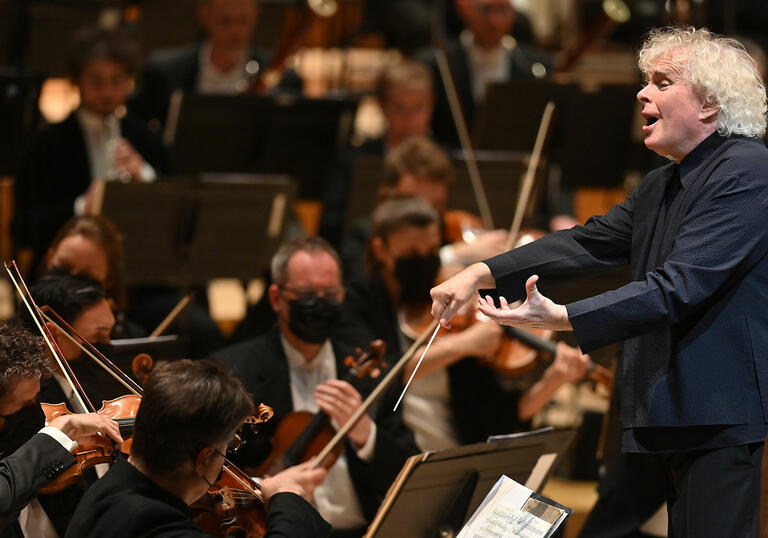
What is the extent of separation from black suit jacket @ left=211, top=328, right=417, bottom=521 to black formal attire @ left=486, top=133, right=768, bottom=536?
2.60 feet

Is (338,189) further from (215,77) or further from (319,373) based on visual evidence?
(319,373)

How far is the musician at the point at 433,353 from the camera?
131 inches

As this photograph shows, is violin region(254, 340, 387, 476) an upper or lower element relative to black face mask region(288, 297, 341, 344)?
lower

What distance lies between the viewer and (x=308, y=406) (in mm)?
3035

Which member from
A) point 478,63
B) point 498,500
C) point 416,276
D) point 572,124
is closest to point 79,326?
point 498,500

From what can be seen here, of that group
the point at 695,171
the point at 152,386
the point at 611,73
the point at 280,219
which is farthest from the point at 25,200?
the point at 611,73

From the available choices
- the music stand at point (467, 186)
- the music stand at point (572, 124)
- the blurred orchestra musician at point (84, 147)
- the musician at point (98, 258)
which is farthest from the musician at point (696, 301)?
the music stand at point (572, 124)

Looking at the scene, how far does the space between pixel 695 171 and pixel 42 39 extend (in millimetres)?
3731

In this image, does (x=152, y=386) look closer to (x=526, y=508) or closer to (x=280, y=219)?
(x=526, y=508)

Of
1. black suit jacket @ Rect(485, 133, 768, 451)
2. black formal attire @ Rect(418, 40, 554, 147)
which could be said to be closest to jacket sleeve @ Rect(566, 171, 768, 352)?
black suit jacket @ Rect(485, 133, 768, 451)

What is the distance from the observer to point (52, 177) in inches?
178

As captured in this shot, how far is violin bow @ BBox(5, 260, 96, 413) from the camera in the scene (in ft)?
7.84

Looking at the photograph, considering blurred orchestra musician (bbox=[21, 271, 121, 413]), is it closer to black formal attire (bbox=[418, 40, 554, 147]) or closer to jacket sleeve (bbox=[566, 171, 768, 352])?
jacket sleeve (bbox=[566, 171, 768, 352])

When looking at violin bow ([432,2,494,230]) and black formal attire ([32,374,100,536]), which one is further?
violin bow ([432,2,494,230])
